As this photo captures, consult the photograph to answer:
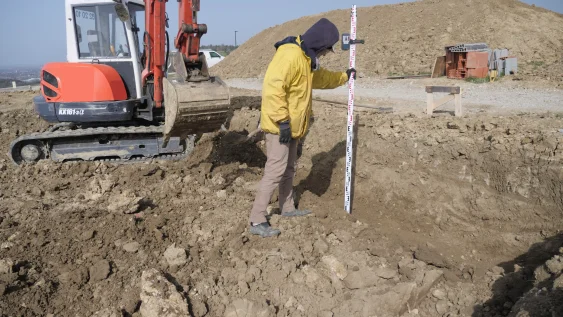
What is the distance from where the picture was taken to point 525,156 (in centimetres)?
486

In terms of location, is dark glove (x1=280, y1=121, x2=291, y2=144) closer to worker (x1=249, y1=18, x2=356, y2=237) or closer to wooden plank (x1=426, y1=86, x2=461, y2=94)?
worker (x1=249, y1=18, x2=356, y2=237)

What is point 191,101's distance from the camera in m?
5.41

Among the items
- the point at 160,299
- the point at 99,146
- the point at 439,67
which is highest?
the point at 439,67

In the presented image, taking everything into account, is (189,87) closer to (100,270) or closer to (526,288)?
(100,270)

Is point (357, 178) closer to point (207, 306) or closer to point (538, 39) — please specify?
point (207, 306)

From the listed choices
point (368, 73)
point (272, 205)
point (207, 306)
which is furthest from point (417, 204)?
point (368, 73)

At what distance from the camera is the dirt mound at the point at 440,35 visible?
1746 cm

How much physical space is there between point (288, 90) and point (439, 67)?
499 inches

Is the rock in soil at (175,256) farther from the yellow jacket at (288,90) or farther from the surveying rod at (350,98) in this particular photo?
the surveying rod at (350,98)

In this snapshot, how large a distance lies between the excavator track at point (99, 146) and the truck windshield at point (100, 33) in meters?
1.22

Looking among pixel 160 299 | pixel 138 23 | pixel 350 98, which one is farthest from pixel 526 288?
pixel 138 23

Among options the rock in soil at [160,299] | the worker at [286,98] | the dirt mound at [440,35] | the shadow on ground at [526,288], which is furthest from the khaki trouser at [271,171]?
the dirt mound at [440,35]

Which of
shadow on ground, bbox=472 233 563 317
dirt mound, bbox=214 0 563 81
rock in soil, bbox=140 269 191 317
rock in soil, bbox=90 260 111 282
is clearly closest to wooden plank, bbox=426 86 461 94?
shadow on ground, bbox=472 233 563 317

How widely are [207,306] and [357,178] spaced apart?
3142 mm
